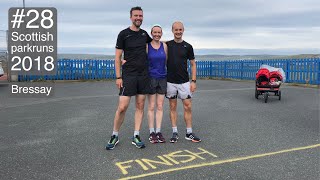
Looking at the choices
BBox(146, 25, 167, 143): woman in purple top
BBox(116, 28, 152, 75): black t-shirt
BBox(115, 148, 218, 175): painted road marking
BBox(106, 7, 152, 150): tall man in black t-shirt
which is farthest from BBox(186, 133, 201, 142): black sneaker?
BBox(116, 28, 152, 75): black t-shirt

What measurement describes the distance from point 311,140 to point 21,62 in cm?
1931

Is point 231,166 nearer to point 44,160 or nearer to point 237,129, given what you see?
point 237,129

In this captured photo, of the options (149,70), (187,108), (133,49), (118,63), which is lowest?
(187,108)

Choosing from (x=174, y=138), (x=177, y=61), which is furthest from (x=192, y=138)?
(x=177, y=61)

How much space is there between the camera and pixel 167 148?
199 inches

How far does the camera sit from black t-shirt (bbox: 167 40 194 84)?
517 cm

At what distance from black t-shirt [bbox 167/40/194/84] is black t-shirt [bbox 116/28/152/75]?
0.51m

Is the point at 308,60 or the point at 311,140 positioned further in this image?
the point at 308,60

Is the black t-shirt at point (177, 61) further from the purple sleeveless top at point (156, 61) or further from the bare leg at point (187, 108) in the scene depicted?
the bare leg at point (187, 108)

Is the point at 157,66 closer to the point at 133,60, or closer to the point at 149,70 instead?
the point at 149,70

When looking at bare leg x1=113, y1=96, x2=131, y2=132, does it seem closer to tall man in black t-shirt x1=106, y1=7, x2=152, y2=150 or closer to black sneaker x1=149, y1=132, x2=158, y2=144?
tall man in black t-shirt x1=106, y1=7, x2=152, y2=150

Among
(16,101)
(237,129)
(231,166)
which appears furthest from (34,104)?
(231,166)

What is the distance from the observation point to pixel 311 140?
5531 millimetres

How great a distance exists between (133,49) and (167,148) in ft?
5.64
